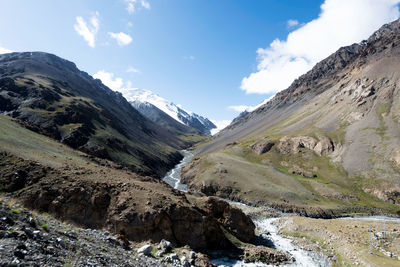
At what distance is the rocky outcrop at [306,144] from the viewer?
124688 mm

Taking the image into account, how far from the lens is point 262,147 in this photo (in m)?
139

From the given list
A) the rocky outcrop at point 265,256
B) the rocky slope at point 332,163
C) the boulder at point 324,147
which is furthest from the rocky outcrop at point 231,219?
the boulder at point 324,147

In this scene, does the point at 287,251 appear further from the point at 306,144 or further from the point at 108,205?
the point at 306,144

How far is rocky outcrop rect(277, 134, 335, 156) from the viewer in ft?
409

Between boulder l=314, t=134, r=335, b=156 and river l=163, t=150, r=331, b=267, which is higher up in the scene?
boulder l=314, t=134, r=335, b=156

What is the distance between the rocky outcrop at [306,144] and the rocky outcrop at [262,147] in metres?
5.35

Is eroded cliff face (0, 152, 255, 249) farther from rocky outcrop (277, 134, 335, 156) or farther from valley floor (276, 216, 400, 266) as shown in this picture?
rocky outcrop (277, 134, 335, 156)

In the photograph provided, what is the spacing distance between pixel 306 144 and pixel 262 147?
81.0ft

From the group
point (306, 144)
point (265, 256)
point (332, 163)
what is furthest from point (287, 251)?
point (306, 144)

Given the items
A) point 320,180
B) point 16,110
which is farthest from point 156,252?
point 16,110

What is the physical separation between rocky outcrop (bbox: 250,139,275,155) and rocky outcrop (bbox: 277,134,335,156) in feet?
17.6

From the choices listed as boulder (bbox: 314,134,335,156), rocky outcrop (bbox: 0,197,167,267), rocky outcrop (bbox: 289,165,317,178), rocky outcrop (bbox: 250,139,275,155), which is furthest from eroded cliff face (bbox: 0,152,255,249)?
boulder (bbox: 314,134,335,156)

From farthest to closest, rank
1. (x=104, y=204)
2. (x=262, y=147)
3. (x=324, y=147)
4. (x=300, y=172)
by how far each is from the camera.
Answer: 1. (x=262, y=147)
2. (x=324, y=147)
3. (x=300, y=172)
4. (x=104, y=204)

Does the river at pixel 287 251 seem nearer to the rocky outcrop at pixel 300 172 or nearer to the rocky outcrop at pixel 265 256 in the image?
the rocky outcrop at pixel 265 256
